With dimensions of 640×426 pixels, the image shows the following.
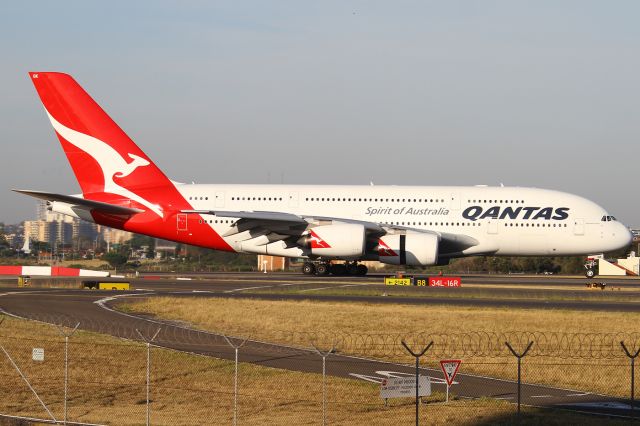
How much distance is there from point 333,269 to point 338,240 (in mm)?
5491

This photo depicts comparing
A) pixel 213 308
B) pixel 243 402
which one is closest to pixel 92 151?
pixel 213 308

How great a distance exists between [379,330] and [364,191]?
88.3 ft

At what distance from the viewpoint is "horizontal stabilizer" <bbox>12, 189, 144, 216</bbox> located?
4964cm

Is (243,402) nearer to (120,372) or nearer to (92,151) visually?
(120,372)

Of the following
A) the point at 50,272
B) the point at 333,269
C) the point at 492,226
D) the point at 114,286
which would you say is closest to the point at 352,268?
the point at 333,269

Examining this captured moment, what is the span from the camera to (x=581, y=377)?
22766 mm

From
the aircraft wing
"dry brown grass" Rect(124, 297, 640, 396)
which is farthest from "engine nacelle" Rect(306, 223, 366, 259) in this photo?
"dry brown grass" Rect(124, 297, 640, 396)

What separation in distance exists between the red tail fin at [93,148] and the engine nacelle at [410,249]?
13748 mm

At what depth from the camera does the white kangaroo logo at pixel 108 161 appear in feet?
180

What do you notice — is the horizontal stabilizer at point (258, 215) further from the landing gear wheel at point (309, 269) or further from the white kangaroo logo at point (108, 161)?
the landing gear wheel at point (309, 269)

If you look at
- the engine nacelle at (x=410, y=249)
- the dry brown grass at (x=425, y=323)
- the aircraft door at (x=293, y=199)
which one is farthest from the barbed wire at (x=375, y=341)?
the aircraft door at (x=293, y=199)

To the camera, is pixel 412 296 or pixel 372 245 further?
pixel 372 245

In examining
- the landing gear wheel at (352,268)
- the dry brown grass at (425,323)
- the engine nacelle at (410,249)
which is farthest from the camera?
the landing gear wheel at (352,268)

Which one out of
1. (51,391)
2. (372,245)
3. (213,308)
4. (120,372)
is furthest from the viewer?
(372,245)
